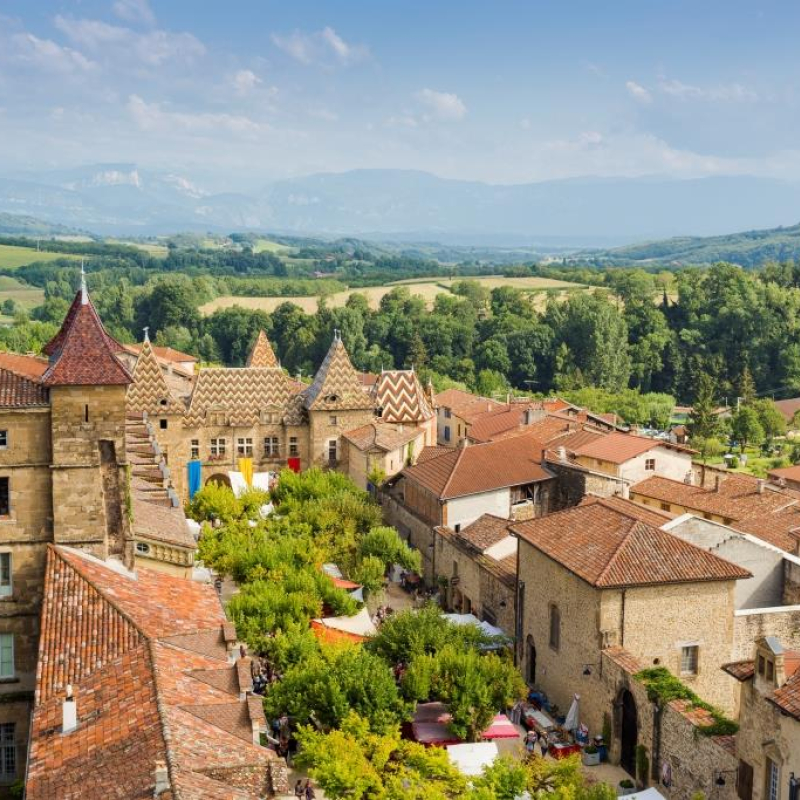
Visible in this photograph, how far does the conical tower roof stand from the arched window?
1602cm

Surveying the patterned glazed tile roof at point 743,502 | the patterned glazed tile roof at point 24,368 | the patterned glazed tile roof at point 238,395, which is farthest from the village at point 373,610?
the patterned glazed tile roof at point 238,395

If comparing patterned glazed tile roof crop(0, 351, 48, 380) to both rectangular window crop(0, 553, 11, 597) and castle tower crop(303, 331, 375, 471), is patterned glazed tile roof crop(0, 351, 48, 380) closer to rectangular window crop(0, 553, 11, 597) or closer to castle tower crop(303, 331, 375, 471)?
rectangular window crop(0, 553, 11, 597)

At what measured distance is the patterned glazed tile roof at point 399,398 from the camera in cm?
6588

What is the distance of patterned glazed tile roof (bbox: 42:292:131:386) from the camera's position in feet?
89.7

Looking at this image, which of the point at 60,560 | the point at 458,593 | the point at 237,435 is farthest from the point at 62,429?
the point at 237,435

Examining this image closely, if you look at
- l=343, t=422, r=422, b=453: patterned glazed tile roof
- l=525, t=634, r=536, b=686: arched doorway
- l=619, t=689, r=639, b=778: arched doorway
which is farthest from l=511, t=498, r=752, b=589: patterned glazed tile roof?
l=343, t=422, r=422, b=453: patterned glazed tile roof

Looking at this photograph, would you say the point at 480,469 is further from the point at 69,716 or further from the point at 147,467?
the point at 69,716

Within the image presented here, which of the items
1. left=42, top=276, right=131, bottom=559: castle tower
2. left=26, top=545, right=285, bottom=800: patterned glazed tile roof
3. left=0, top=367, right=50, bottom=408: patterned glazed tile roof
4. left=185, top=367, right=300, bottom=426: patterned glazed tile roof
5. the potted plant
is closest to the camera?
left=26, top=545, right=285, bottom=800: patterned glazed tile roof

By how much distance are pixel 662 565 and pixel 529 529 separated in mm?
5677

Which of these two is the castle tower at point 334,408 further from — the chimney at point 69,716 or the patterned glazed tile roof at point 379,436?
the chimney at point 69,716

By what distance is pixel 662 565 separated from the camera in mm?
32812

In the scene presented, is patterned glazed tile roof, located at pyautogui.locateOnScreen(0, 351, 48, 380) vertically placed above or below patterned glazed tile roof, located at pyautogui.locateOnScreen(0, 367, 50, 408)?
above

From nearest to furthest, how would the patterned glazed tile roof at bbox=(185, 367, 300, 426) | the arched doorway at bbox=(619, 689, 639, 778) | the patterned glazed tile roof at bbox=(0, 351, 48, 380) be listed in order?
the patterned glazed tile roof at bbox=(0, 351, 48, 380) → the arched doorway at bbox=(619, 689, 639, 778) → the patterned glazed tile roof at bbox=(185, 367, 300, 426)

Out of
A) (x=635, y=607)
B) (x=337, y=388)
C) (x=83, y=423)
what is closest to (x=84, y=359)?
(x=83, y=423)
